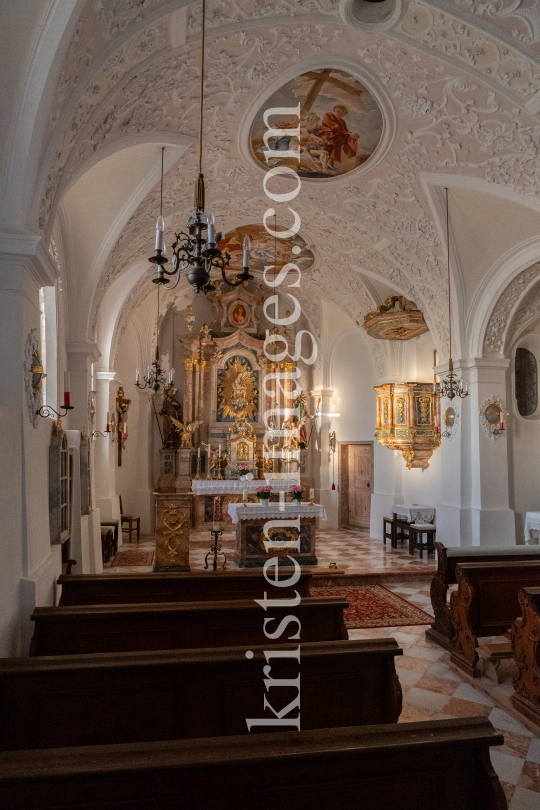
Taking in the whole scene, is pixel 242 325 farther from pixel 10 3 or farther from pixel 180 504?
pixel 10 3

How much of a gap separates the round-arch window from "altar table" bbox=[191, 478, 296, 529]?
5565mm

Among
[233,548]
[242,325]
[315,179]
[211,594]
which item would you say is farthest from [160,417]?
[211,594]

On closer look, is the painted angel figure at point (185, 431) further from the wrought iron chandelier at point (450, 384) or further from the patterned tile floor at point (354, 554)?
the wrought iron chandelier at point (450, 384)

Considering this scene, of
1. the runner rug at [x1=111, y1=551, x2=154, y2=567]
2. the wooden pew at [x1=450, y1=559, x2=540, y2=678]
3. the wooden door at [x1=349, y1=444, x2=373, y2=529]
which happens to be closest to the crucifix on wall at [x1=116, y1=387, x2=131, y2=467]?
the runner rug at [x1=111, y1=551, x2=154, y2=567]

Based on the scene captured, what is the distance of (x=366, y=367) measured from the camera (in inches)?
603

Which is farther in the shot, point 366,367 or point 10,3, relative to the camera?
point 366,367

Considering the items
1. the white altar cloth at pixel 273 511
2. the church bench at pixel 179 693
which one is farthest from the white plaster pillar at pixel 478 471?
the church bench at pixel 179 693

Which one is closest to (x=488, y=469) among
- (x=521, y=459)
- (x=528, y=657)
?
(x=521, y=459)

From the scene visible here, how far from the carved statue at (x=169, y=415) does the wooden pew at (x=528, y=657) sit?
11330 millimetres

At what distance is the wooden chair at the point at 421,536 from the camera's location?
11219 mm

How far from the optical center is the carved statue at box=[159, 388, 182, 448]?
50.0 ft

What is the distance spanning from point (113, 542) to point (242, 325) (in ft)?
24.9

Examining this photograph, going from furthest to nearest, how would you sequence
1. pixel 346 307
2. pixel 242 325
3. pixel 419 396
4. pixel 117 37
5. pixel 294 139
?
1. pixel 242 325
2. pixel 346 307
3. pixel 419 396
4. pixel 294 139
5. pixel 117 37

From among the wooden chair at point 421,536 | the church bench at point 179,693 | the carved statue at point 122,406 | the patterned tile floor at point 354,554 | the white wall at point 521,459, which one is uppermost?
the carved statue at point 122,406
